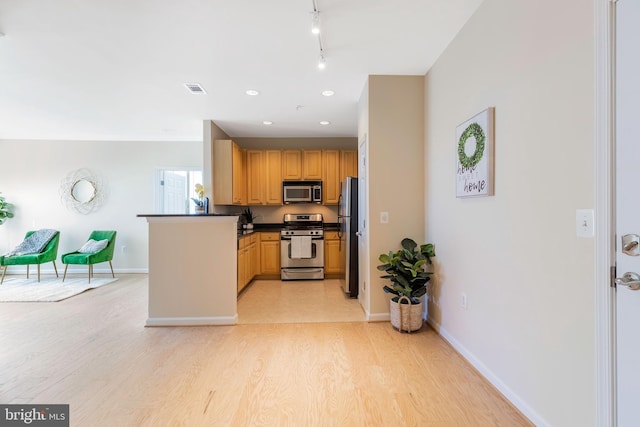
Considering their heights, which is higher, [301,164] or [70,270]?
[301,164]

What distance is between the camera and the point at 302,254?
5.09m

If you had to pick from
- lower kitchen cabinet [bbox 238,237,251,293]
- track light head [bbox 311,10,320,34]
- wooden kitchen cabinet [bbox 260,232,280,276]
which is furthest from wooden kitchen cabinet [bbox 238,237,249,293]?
track light head [bbox 311,10,320,34]

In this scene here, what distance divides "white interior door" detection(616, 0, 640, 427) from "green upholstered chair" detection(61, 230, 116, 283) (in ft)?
20.4

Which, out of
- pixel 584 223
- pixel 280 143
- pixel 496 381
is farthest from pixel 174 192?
pixel 584 223

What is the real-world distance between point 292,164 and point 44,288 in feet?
14.3

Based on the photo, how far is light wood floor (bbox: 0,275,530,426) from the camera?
5.52 ft

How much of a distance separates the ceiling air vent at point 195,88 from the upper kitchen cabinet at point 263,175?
6.46 ft

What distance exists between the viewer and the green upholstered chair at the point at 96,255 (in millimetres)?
4914

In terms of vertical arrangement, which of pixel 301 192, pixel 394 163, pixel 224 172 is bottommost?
pixel 301 192

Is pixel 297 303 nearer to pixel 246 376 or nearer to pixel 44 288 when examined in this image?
pixel 246 376

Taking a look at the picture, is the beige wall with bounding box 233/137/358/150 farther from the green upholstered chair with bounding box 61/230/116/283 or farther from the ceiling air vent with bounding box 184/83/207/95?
the green upholstered chair with bounding box 61/230/116/283

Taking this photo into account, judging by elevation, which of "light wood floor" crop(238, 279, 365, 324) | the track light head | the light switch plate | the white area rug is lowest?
"light wood floor" crop(238, 279, 365, 324)

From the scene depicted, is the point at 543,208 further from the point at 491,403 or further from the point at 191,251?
the point at 191,251

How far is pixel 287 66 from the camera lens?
2.85 meters
